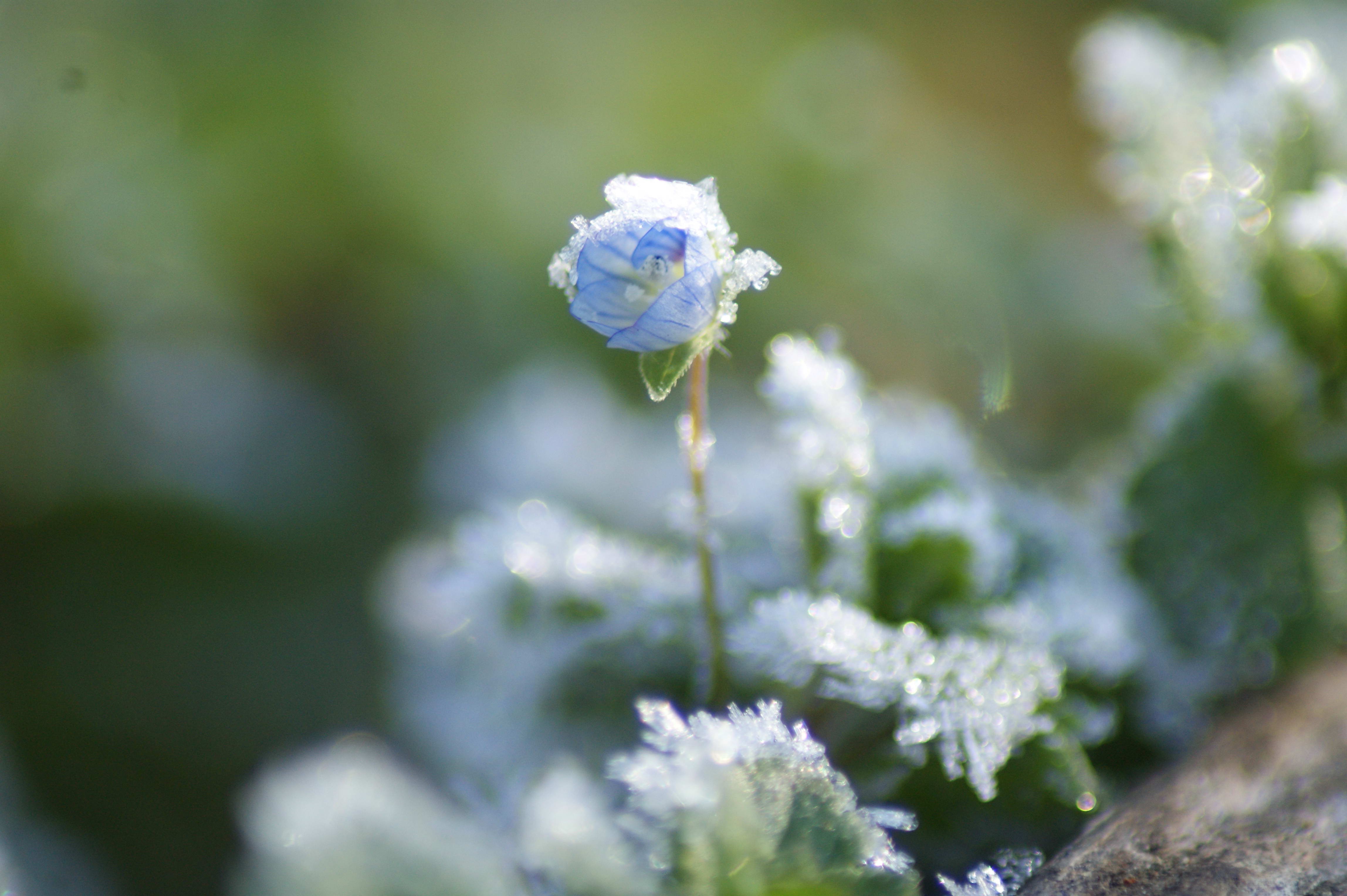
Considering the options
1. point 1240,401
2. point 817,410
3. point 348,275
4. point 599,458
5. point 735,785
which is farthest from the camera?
point 348,275

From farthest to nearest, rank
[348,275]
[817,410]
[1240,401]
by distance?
1. [348,275]
2. [1240,401]
3. [817,410]

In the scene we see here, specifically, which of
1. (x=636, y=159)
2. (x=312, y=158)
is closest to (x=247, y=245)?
(x=312, y=158)

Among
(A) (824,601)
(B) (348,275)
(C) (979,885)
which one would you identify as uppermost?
(B) (348,275)

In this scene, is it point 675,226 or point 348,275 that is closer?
point 675,226

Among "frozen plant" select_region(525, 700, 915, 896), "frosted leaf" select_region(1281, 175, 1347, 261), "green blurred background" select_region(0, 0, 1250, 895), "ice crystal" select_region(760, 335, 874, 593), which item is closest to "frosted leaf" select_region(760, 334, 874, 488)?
"ice crystal" select_region(760, 335, 874, 593)

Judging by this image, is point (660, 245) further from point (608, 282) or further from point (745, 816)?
point (745, 816)

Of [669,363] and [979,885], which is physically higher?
[669,363]

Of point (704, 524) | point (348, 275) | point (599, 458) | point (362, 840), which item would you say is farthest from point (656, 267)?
point (348, 275)

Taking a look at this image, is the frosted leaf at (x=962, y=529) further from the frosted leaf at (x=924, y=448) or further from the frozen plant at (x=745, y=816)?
the frozen plant at (x=745, y=816)
